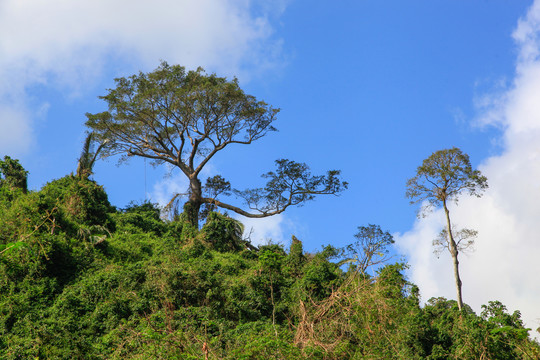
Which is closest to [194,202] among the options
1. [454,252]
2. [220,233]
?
Result: [220,233]

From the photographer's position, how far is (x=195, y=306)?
1482cm

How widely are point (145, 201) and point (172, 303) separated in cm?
1576

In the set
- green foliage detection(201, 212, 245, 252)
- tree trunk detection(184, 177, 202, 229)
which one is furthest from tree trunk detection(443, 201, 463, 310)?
tree trunk detection(184, 177, 202, 229)

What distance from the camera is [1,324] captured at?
43.7 ft

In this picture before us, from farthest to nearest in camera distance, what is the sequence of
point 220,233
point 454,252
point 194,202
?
point 194,202, point 220,233, point 454,252

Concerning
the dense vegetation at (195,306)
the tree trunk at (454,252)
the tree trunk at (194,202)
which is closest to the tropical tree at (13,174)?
the dense vegetation at (195,306)

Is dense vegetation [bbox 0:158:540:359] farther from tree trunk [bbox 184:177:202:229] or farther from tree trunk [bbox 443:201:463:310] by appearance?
tree trunk [bbox 184:177:202:229]

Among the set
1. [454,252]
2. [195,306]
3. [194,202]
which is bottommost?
[195,306]

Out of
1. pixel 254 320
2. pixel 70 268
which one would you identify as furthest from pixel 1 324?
pixel 254 320

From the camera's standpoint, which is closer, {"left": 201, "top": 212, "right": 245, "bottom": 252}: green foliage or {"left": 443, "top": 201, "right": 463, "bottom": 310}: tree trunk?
{"left": 443, "top": 201, "right": 463, "bottom": 310}: tree trunk

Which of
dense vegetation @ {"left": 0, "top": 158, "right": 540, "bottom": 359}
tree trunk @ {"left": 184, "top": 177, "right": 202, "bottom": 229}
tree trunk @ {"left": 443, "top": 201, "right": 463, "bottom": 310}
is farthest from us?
tree trunk @ {"left": 184, "top": 177, "right": 202, "bottom": 229}

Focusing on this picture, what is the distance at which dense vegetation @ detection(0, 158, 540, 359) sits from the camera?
11.0 metres

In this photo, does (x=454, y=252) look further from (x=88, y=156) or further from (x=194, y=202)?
(x=88, y=156)

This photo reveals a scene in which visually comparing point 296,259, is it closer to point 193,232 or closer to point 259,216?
point 193,232
